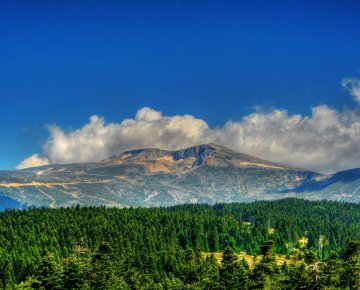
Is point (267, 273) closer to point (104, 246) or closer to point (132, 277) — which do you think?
point (104, 246)

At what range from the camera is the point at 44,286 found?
98.9m

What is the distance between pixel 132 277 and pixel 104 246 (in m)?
22.5

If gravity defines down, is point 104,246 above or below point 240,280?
above

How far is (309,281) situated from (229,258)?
28.2 metres

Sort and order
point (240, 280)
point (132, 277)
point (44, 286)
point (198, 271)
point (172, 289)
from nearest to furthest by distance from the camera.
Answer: point (44, 286) → point (240, 280) → point (172, 289) → point (198, 271) → point (132, 277)

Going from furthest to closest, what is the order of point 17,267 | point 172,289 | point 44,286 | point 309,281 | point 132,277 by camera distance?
point 17,267
point 132,277
point 172,289
point 44,286
point 309,281

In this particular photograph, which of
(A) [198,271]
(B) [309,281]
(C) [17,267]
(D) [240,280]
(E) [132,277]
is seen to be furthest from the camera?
(C) [17,267]

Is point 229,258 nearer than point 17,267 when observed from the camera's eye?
Yes

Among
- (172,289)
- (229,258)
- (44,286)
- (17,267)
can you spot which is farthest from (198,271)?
(17,267)

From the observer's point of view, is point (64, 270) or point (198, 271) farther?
point (198, 271)

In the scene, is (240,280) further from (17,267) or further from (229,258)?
(17,267)

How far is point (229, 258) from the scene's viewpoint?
10781cm

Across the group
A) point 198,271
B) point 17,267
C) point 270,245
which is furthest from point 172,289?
point 17,267

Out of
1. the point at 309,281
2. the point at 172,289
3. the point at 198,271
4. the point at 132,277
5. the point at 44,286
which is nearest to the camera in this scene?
the point at 309,281
